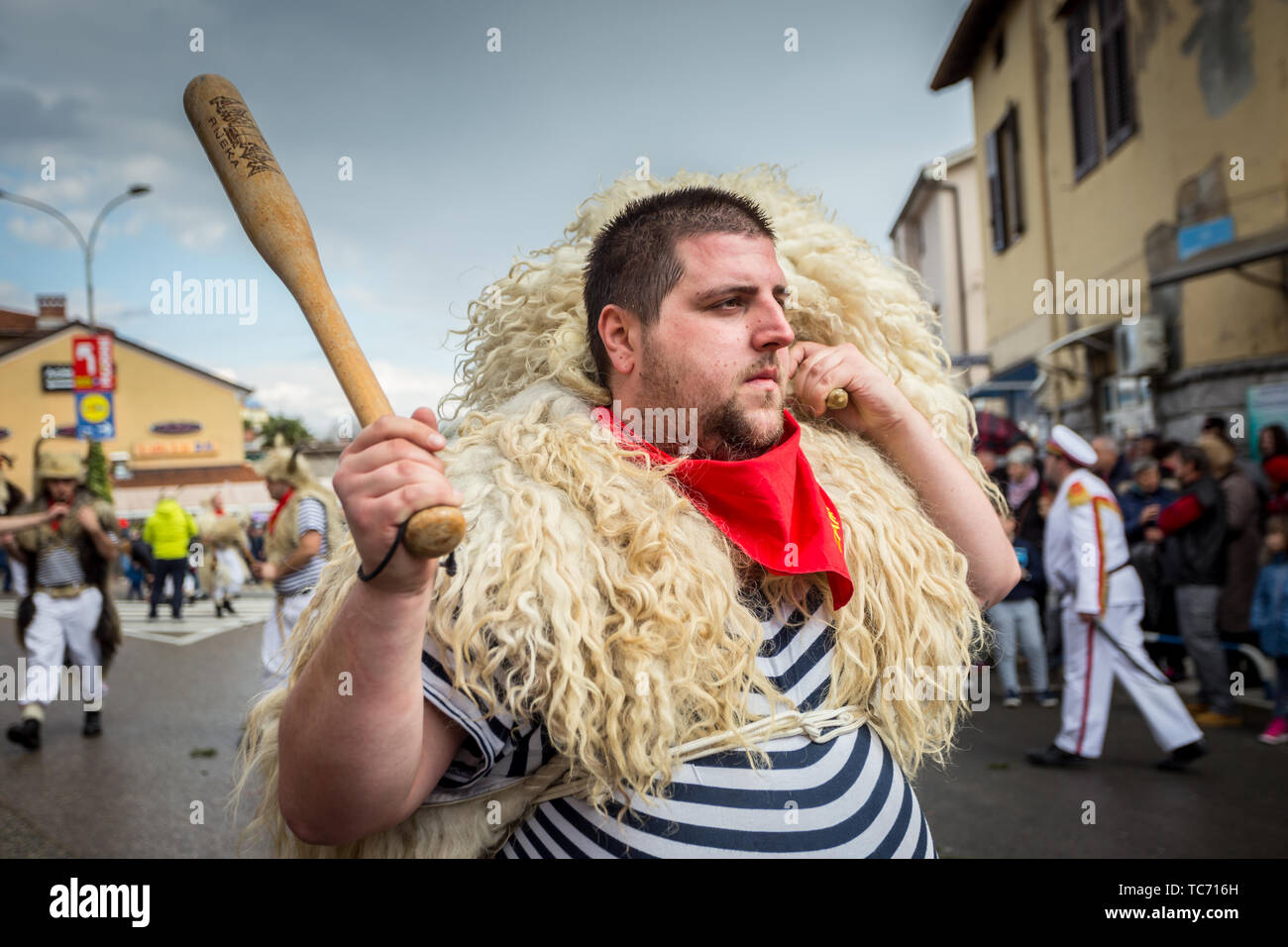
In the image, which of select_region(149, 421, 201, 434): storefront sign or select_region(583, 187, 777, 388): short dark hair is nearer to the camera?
select_region(583, 187, 777, 388): short dark hair

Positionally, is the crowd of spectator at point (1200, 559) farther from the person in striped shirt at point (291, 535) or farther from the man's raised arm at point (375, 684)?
the man's raised arm at point (375, 684)

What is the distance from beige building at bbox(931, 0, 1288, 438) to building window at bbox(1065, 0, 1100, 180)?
3 centimetres

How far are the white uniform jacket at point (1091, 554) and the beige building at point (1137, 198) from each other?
1.23 m

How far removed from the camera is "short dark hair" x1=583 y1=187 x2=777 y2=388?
1602 mm

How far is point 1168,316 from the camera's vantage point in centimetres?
970

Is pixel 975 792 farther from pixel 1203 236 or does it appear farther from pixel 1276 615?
pixel 1203 236

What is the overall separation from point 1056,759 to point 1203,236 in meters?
5.98

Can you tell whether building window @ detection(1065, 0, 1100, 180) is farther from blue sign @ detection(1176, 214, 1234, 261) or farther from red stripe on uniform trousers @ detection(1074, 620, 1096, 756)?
red stripe on uniform trousers @ detection(1074, 620, 1096, 756)

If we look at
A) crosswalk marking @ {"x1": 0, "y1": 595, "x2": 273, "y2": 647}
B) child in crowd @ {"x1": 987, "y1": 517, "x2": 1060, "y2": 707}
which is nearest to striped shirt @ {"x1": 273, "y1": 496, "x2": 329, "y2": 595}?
child in crowd @ {"x1": 987, "y1": 517, "x2": 1060, "y2": 707}

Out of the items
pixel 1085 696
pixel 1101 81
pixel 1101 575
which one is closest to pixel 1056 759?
pixel 1085 696

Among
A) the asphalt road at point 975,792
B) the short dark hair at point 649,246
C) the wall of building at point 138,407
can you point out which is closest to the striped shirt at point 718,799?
the short dark hair at point 649,246
